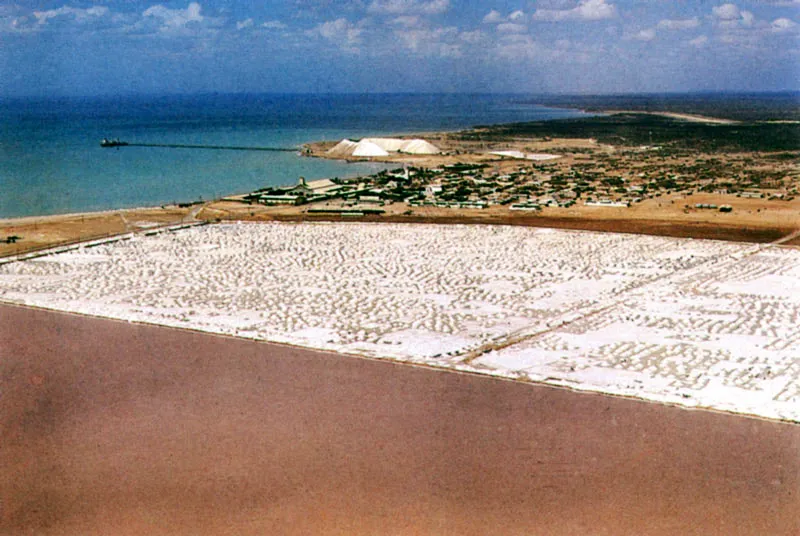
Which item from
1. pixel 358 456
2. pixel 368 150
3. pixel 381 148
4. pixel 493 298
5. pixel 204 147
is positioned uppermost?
pixel 204 147

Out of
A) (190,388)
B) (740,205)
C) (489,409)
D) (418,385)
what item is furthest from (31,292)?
(740,205)

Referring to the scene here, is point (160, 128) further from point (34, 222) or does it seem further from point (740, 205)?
point (740, 205)

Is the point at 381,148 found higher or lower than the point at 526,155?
higher

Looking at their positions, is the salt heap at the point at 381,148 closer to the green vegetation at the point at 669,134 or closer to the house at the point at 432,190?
the green vegetation at the point at 669,134

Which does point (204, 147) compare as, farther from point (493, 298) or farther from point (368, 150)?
point (493, 298)

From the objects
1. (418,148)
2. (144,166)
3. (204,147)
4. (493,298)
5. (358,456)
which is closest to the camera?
(358,456)

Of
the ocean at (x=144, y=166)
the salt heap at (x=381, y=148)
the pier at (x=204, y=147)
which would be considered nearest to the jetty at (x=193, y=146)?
the pier at (x=204, y=147)

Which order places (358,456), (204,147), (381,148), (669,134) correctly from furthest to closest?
(669,134), (204,147), (381,148), (358,456)

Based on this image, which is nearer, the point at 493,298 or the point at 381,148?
the point at 493,298

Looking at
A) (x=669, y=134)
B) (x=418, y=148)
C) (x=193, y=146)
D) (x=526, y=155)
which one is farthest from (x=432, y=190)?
(x=669, y=134)
